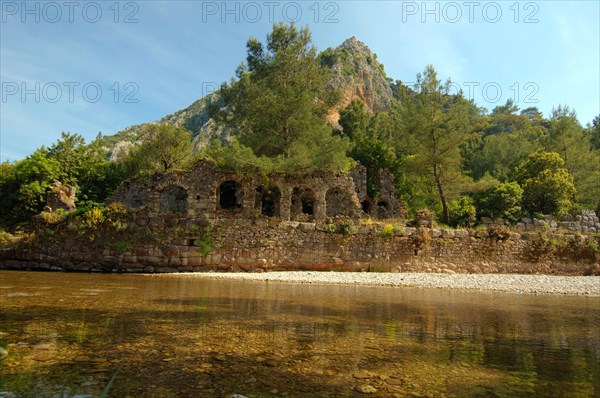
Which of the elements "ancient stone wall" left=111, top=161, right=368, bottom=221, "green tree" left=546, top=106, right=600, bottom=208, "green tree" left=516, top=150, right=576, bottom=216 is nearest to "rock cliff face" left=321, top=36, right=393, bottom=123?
"green tree" left=546, top=106, right=600, bottom=208

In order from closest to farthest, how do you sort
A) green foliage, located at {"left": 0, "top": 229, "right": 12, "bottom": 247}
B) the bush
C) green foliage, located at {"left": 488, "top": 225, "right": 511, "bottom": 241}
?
green foliage, located at {"left": 0, "top": 229, "right": 12, "bottom": 247} → green foliage, located at {"left": 488, "top": 225, "right": 511, "bottom": 241} → the bush

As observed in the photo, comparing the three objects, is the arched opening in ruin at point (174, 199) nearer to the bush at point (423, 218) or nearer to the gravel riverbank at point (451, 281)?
the gravel riverbank at point (451, 281)

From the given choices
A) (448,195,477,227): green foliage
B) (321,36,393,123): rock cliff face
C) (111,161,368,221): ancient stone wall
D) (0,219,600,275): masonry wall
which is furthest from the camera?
(321,36,393,123): rock cliff face

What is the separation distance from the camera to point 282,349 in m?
4.28

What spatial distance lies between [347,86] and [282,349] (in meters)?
67.8

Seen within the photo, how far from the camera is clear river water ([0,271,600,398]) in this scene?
10.1 ft

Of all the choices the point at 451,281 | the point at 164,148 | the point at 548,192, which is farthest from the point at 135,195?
the point at 548,192

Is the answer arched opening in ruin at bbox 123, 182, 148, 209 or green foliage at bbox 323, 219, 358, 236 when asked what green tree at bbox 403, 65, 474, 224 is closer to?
green foliage at bbox 323, 219, 358, 236

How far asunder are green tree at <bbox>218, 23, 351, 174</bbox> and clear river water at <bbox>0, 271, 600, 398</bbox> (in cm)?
1215

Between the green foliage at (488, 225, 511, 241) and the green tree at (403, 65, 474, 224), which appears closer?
the green foliage at (488, 225, 511, 241)

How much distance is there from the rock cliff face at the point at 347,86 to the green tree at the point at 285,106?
121 feet

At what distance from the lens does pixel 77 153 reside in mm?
24734

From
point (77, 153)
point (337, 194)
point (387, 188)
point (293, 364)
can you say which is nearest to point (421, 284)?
point (293, 364)

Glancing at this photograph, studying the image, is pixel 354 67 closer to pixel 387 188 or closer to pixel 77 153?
pixel 387 188
